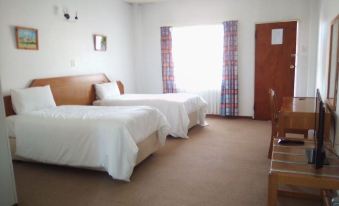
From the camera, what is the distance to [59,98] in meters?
4.48

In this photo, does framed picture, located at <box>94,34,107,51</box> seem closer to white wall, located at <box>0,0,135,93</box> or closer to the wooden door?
white wall, located at <box>0,0,135,93</box>

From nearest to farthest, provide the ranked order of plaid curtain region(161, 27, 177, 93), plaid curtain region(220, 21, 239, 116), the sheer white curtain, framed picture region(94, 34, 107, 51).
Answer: framed picture region(94, 34, 107, 51) → plaid curtain region(220, 21, 239, 116) → the sheer white curtain → plaid curtain region(161, 27, 177, 93)

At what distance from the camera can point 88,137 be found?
3.13 meters

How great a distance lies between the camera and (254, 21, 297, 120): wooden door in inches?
217

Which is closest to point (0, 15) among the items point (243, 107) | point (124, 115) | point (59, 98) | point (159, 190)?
point (59, 98)

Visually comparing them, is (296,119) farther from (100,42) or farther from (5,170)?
(100,42)

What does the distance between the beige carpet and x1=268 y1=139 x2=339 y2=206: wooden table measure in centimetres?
67

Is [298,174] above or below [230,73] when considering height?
below

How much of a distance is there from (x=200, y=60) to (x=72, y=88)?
110 inches

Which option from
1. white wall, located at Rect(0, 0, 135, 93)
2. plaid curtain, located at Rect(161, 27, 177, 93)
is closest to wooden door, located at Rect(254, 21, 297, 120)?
plaid curtain, located at Rect(161, 27, 177, 93)

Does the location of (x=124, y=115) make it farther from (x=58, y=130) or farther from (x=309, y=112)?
(x=309, y=112)

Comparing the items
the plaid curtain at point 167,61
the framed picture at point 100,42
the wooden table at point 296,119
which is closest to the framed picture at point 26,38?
the framed picture at point 100,42

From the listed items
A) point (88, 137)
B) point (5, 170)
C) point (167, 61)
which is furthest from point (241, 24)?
point (5, 170)

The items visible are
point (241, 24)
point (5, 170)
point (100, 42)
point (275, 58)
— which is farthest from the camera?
point (241, 24)
